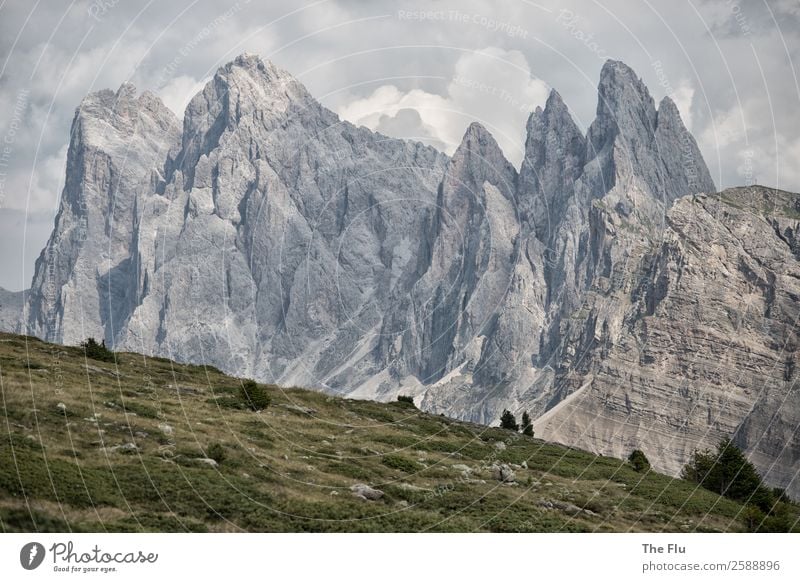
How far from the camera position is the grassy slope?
4038 cm

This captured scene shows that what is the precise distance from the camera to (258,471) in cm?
4734

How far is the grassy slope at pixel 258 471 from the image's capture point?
4038 cm

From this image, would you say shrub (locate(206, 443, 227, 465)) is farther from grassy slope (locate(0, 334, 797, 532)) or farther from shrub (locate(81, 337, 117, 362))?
shrub (locate(81, 337, 117, 362))

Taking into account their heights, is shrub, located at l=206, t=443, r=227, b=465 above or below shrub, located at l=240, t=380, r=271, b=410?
below

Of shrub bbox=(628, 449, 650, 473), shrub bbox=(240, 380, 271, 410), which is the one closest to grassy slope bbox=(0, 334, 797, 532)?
shrub bbox=(628, 449, 650, 473)

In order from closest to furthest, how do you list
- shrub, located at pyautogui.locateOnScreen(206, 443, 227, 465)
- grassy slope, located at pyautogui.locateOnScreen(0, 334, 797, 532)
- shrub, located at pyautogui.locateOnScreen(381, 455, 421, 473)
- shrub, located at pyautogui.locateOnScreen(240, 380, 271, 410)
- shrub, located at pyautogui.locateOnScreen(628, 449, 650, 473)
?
grassy slope, located at pyautogui.locateOnScreen(0, 334, 797, 532) < shrub, located at pyautogui.locateOnScreen(206, 443, 227, 465) < shrub, located at pyautogui.locateOnScreen(381, 455, 421, 473) < shrub, located at pyautogui.locateOnScreen(240, 380, 271, 410) < shrub, located at pyautogui.locateOnScreen(628, 449, 650, 473)

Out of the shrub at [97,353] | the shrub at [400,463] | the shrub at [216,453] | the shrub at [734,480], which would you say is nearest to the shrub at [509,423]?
the shrub at [734,480]

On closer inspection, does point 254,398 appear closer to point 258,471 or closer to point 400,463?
point 400,463

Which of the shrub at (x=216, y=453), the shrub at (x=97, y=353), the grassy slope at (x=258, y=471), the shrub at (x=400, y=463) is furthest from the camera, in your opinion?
the shrub at (x=97, y=353)

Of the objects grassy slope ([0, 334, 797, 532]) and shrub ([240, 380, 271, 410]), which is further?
shrub ([240, 380, 271, 410])

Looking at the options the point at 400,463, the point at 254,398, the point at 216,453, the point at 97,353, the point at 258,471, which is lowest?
the point at 258,471

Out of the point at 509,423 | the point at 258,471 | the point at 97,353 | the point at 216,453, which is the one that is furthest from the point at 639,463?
the point at 97,353

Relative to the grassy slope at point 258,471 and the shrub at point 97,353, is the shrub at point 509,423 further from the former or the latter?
the shrub at point 97,353
